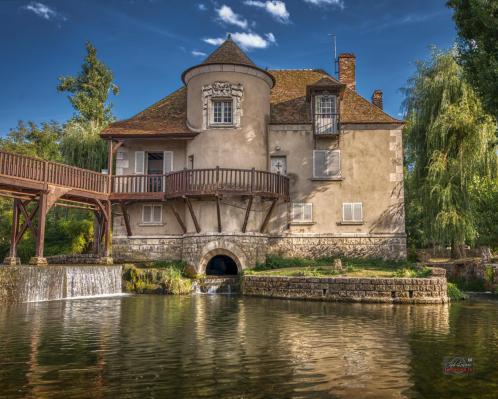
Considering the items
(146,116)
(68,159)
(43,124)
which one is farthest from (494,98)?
(43,124)

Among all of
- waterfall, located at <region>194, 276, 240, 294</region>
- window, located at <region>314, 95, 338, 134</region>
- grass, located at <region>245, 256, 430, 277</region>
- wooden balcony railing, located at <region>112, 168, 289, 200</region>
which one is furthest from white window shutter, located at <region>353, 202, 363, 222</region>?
waterfall, located at <region>194, 276, 240, 294</region>

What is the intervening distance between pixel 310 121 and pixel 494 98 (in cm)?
1198

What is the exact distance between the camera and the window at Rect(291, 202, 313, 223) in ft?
75.0

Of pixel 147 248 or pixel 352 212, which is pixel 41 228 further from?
pixel 352 212

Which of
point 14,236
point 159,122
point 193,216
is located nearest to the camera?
point 14,236

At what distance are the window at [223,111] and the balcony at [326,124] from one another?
4.19 m

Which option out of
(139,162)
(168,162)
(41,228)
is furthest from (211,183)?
(41,228)

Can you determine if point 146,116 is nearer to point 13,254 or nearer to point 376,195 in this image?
point 13,254

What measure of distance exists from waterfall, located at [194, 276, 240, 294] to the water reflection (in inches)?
232

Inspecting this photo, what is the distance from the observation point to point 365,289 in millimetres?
15875

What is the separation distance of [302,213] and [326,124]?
4542mm

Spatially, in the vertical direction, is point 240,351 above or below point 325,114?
below

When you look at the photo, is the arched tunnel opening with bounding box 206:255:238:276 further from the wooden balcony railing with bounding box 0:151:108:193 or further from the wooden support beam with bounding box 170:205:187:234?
the wooden balcony railing with bounding box 0:151:108:193
